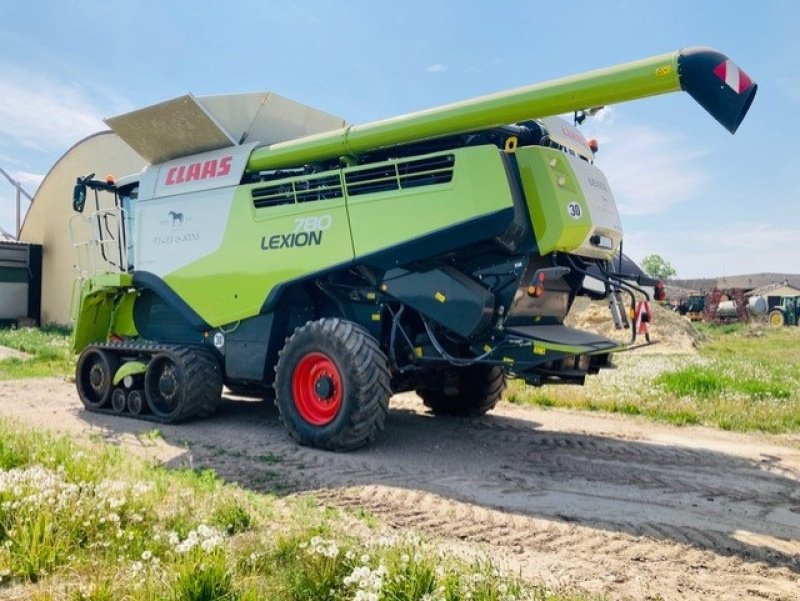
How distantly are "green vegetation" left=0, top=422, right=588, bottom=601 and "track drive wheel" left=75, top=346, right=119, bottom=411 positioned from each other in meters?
4.32

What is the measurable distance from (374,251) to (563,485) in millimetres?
2581

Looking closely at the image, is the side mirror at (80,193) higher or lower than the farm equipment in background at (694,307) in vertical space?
higher

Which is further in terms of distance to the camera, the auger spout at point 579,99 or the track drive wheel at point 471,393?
the track drive wheel at point 471,393

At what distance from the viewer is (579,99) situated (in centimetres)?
513

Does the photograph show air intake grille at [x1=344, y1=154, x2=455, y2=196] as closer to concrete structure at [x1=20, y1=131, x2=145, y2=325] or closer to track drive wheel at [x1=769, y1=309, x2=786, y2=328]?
concrete structure at [x1=20, y1=131, x2=145, y2=325]

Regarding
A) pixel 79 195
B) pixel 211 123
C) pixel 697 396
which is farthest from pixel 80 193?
pixel 697 396

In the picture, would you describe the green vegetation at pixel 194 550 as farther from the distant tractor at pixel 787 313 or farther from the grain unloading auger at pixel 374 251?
the distant tractor at pixel 787 313

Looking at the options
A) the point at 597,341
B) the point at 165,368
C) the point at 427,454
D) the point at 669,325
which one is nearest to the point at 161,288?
the point at 165,368

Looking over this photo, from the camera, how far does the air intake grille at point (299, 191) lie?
6559 millimetres

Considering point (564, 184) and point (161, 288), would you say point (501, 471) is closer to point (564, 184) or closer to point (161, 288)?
point (564, 184)

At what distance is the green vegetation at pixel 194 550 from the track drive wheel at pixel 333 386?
5.51 feet

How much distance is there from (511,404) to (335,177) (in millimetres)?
4668

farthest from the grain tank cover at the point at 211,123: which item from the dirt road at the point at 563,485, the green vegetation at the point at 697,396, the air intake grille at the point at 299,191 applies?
the green vegetation at the point at 697,396

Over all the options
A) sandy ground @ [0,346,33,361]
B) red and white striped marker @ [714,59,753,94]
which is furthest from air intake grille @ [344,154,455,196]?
sandy ground @ [0,346,33,361]
